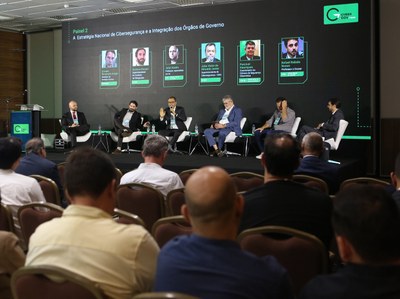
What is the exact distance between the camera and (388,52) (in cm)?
917

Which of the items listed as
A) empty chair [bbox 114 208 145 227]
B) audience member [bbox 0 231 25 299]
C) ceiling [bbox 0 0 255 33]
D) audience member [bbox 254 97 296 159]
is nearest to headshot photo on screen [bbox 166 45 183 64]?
ceiling [bbox 0 0 255 33]

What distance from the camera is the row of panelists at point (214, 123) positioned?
904 centimetres

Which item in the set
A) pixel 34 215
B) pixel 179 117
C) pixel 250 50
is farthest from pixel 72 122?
pixel 34 215

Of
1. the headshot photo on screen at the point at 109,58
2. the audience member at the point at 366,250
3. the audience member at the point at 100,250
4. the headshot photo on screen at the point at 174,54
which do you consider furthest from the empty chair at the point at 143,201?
the headshot photo on screen at the point at 109,58

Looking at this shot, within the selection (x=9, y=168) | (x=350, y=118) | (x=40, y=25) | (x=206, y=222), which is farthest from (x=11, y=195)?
(x=40, y=25)

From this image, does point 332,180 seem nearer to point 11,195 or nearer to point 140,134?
point 11,195

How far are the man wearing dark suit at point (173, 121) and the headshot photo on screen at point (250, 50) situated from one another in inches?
66.5

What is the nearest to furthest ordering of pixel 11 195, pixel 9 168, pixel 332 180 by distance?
pixel 11 195, pixel 9 168, pixel 332 180

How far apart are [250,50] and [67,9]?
445 cm

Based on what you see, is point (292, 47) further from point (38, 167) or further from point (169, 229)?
point (169, 229)

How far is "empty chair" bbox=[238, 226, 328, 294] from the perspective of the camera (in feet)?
6.68

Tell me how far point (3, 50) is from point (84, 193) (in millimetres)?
13245

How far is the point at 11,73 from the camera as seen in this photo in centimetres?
1409

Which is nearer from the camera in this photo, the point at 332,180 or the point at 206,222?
the point at 206,222
